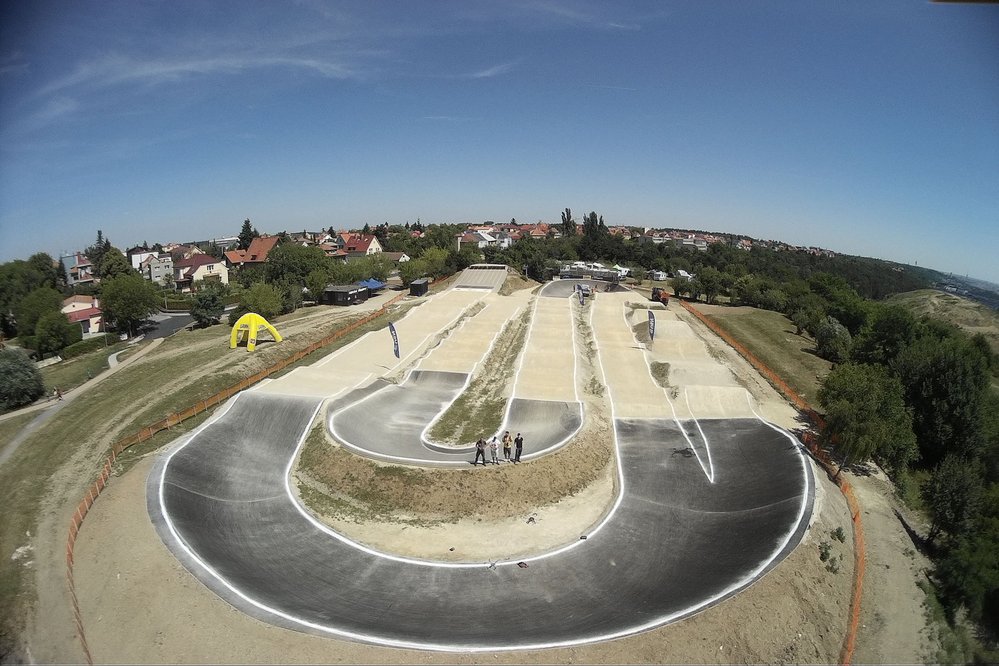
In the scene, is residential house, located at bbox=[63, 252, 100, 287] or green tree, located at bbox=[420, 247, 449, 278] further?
residential house, located at bbox=[63, 252, 100, 287]

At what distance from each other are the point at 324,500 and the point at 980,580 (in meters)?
21.8

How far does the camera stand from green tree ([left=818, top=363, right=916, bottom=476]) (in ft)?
65.9

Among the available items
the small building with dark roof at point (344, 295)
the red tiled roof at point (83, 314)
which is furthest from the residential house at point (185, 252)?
the small building with dark roof at point (344, 295)

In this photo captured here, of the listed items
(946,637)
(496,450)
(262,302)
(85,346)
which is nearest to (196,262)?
(85,346)

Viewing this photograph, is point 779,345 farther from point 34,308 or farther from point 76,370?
point 34,308

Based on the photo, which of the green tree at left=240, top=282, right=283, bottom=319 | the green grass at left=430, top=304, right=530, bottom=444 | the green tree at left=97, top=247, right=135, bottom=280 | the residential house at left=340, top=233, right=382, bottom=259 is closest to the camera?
the green grass at left=430, top=304, right=530, bottom=444

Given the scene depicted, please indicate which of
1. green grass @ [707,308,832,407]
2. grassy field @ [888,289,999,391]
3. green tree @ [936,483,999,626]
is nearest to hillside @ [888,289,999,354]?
grassy field @ [888,289,999,391]

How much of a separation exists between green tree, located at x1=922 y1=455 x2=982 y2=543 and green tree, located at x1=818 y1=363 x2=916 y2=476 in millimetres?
2396

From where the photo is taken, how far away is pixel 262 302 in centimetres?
4622

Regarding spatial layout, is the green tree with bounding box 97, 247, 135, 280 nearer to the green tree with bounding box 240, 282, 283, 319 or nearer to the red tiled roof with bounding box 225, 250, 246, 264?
the red tiled roof with bounding box 225, 250, 246, 264

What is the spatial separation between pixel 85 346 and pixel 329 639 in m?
51.8

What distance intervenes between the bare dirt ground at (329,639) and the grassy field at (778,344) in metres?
16.6

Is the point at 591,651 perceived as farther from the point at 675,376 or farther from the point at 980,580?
the point at 675,376

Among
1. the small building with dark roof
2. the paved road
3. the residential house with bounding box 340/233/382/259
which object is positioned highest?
the residential house with bounding box 340/233/382/259
